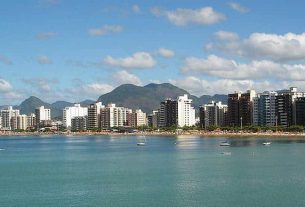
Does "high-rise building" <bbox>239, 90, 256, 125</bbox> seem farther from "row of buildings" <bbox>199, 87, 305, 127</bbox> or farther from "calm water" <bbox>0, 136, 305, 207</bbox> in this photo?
"calm water" <bbox>0, 136, 305, 207</bbox>

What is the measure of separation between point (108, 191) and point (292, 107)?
12013 cm

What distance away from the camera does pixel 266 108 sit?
157375 millimetres

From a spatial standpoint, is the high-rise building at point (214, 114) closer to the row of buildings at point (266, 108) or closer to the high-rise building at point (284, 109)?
the row of buildings at point (266, 108)

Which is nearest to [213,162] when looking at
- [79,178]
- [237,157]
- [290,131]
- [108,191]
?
[237,157]

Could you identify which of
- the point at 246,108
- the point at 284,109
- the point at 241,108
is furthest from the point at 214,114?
the point at 284,109

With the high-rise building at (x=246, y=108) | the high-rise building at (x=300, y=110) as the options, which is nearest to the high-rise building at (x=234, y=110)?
the high-rise building at (x=246, y=108)

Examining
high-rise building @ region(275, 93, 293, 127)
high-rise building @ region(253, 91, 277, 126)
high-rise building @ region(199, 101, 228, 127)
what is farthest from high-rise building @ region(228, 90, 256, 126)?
high-rise building @ region(199, 101, 228, 127)

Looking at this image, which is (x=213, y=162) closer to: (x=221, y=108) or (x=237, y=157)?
(x=237, y=157)

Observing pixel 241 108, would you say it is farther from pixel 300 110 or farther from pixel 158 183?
pixel 158 183

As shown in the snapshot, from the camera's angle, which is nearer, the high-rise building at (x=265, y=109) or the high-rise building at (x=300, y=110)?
the high-rise building at (x=300, y=110)

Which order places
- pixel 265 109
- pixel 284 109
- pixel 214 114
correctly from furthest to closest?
pixel 214 114 → pixel 265 109 → pixel 284 109

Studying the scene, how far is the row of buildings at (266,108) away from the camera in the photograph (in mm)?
149750

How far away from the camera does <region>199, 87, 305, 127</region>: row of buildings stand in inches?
5896

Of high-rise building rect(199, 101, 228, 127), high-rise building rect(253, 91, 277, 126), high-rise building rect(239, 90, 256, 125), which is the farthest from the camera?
high-rise building rect(199, 101, 228, 127)
